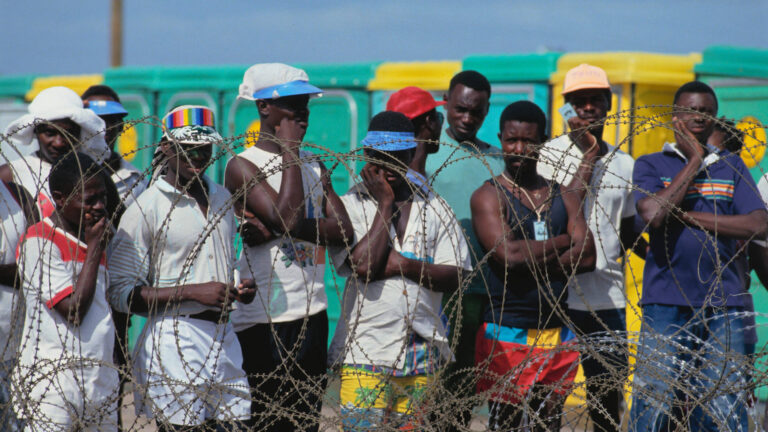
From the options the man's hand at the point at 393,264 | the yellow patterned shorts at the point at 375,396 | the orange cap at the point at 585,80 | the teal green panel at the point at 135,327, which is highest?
the orange cap at the point at 585,80

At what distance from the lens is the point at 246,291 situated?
13.4ft

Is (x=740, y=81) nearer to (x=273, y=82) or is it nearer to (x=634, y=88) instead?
(x=634, y=88)

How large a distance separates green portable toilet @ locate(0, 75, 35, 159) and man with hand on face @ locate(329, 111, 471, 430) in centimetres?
595

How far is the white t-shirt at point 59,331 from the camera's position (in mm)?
3895

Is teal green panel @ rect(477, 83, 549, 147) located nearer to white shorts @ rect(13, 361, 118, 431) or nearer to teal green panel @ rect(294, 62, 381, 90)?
teal green panel @ rect(294, 62, 381, 90)

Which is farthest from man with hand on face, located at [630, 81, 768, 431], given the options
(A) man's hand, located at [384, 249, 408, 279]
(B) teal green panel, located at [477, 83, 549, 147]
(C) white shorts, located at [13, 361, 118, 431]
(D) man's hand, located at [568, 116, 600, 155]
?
(C) white shorts, located at [13, 361, 118, 431]

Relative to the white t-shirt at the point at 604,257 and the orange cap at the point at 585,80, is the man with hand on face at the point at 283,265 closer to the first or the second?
the white t-shirt at the point at 604,257

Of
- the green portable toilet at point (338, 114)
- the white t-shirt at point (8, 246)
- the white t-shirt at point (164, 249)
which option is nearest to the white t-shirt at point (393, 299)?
the white t-shirt at point (164, 249)

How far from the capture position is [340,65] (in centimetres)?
771

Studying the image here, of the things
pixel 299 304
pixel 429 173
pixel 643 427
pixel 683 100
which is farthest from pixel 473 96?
pixel 643 427

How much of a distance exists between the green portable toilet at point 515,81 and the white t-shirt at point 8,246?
3596mm

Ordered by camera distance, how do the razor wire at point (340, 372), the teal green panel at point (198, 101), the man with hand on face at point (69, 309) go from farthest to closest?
the teal green panel at point (198, 101) → the man with hand on face at point (69, 309) → the razor wire at point (340, 372)

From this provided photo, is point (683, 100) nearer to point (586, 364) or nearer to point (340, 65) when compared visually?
point (586, 364)

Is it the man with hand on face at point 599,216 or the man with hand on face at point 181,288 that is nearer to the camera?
the man with hand on face at point 181,288
